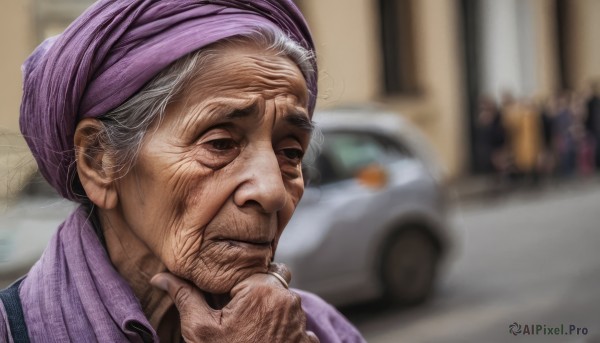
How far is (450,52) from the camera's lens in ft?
63.6

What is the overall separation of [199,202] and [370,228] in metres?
6.38

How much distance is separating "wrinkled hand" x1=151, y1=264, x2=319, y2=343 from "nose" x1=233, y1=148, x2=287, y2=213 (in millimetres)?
127

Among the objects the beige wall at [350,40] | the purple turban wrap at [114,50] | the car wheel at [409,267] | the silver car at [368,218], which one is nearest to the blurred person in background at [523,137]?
the beige wall at [350,40]

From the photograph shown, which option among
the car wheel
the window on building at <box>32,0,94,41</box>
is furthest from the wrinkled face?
the window on building at <box>32,0,94,41</box>

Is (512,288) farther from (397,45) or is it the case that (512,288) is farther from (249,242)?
(397,45)

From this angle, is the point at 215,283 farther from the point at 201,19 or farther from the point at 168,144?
the point at 201,19

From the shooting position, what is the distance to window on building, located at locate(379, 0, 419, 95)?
18531mm

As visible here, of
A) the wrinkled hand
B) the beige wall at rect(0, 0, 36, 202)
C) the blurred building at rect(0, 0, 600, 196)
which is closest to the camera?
the wrinkled hand

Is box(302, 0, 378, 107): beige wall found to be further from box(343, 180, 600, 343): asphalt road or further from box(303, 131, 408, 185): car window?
box(303, 131, 408, 185): car window

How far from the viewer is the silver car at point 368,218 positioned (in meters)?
7.15

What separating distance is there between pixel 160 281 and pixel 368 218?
20.7ft

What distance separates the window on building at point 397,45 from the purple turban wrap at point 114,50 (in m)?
17.1

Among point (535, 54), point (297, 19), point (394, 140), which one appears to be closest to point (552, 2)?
point (535, 54)

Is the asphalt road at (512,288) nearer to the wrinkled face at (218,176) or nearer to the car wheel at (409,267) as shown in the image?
Result: the car wheel at (409,267)
